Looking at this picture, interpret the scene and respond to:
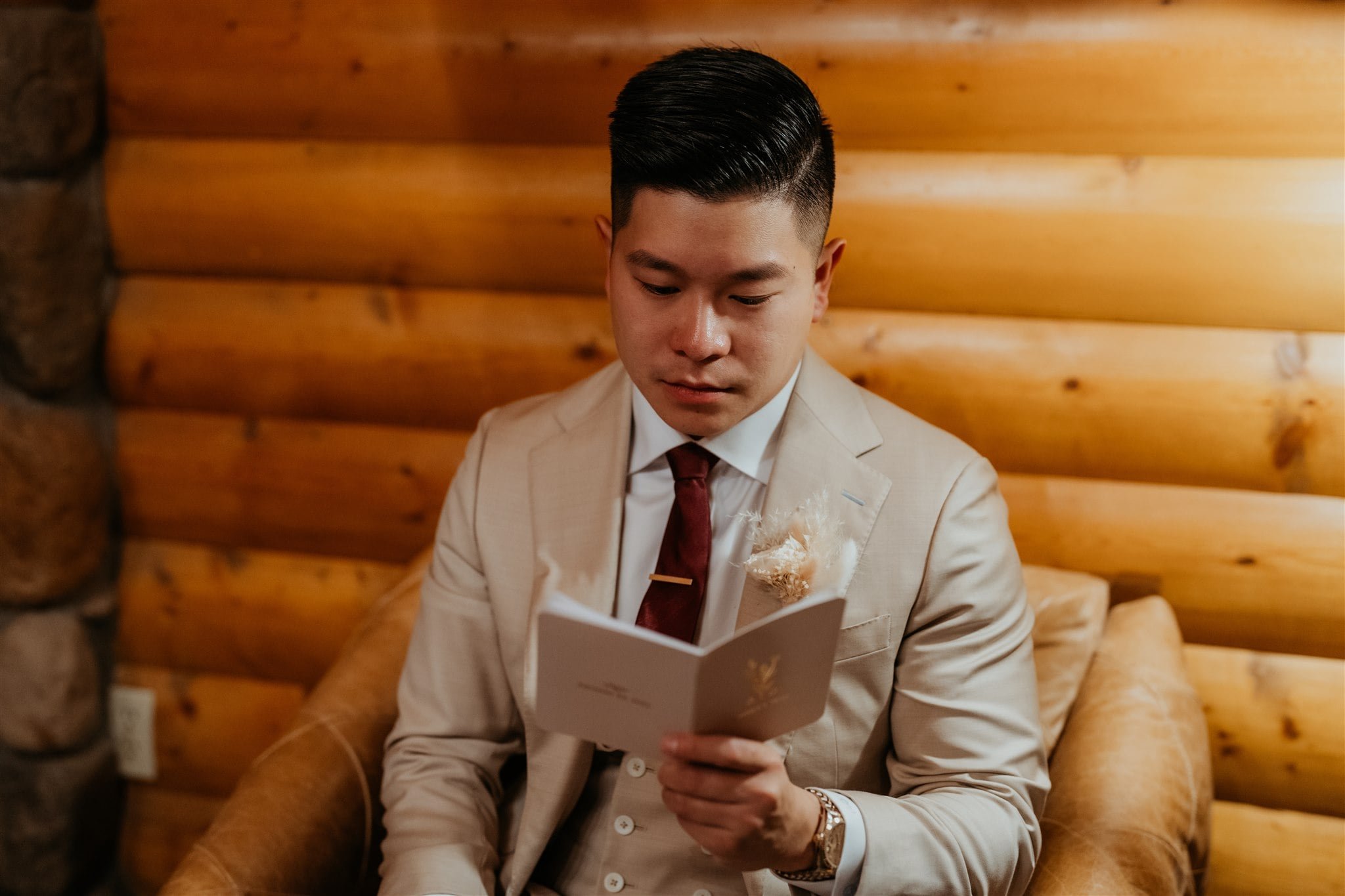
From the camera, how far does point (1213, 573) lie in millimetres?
2236

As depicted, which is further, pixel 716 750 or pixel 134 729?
pixel 134 729

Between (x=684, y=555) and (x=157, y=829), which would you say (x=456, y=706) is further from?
(x=157, y=829)

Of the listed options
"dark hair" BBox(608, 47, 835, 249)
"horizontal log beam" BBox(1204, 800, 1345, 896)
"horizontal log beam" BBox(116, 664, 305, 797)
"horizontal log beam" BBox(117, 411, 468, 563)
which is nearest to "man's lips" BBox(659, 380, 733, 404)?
"dark hair" BBox(608, 47, 835, 249)

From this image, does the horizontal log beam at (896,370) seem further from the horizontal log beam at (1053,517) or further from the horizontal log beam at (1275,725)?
the horizontal log beam at (1275,725)

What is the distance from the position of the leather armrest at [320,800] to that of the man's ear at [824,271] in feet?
3.77

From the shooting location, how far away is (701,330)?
1.49m

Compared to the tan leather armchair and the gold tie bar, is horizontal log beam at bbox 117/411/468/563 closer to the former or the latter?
the tan leather armchair

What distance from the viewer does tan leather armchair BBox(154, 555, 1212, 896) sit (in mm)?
1712

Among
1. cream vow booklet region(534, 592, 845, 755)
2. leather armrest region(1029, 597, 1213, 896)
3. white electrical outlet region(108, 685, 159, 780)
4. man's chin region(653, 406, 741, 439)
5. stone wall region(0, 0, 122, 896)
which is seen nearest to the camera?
cream vow booklet region(534, 592, 845, 755)

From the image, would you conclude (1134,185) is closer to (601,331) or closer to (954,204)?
(954,204)

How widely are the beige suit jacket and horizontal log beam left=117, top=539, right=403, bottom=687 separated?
95 cm

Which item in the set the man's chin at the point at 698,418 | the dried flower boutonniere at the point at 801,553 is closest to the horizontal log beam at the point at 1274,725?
the dried flower boutonniere at the point at 801,553

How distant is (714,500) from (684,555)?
0.12 m

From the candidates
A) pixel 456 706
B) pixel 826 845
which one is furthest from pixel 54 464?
pixel 826 845
